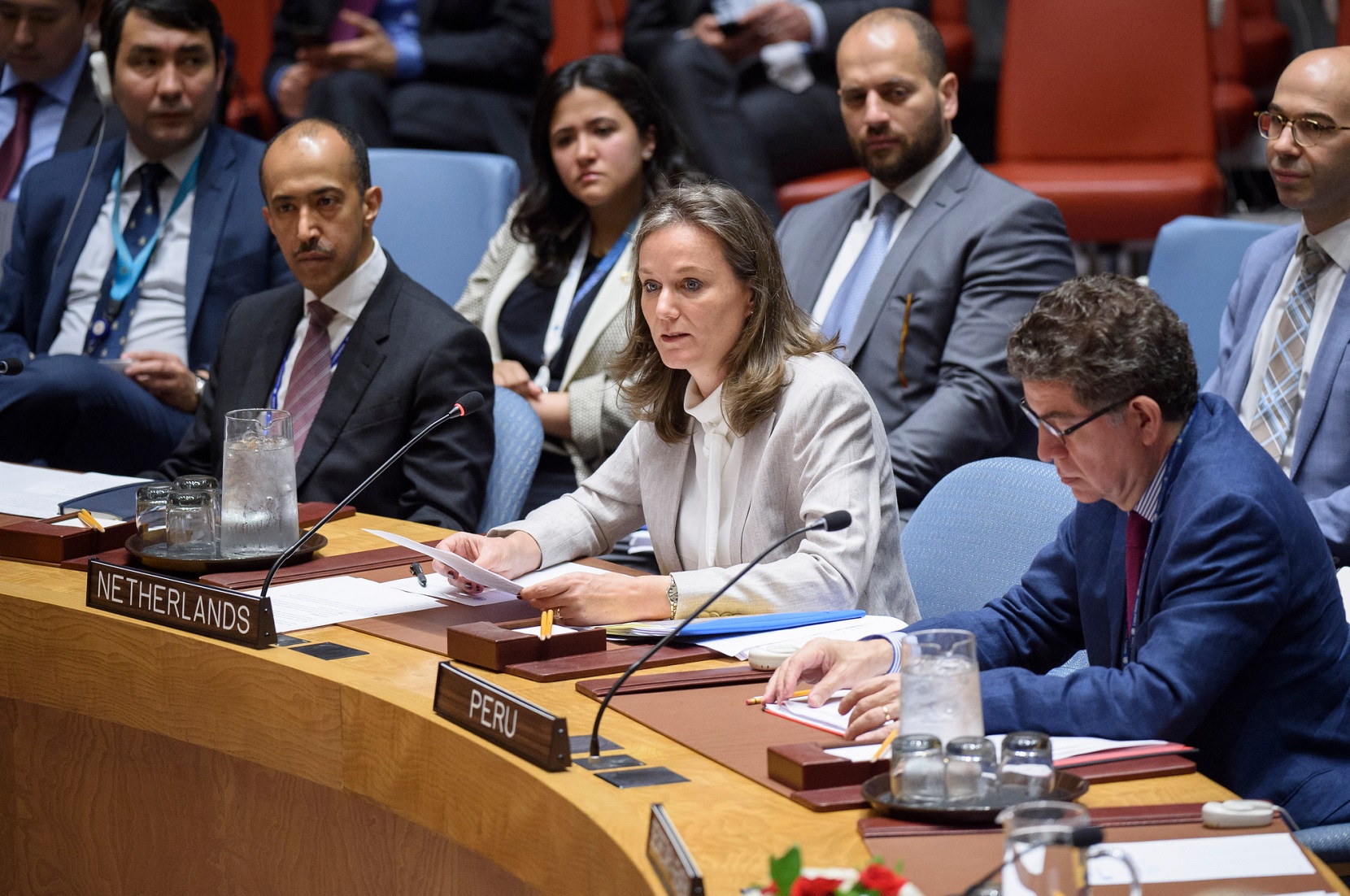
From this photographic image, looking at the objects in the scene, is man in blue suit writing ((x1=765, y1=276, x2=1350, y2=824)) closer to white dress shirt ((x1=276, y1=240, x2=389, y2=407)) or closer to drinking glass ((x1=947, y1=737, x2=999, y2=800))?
drinking glass ((x1=947, y1=737, x2=999, y2=800))

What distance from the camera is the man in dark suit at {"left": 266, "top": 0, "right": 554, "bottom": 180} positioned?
4.86 metres

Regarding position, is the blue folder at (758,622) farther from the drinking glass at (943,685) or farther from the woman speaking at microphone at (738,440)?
the drinking glass at (943,685)

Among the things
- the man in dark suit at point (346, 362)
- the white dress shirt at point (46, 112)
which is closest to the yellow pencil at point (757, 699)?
the man in dark suit at point (346, 362)

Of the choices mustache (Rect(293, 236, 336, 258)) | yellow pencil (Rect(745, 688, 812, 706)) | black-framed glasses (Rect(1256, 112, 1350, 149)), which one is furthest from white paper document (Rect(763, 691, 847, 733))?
black-framed glasses (Rect(1256, 112, 1350, 149))

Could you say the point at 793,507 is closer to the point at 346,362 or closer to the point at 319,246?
the point at 346,362

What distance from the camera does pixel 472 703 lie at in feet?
5.68

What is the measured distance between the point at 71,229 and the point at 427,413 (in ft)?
5.37

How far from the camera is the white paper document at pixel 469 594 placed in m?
2.29

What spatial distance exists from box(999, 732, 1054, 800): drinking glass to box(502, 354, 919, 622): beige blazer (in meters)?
0.76

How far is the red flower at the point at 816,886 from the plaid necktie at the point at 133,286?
3230 millimetres

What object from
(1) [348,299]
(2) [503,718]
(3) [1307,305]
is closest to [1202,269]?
(3) [1307,305]

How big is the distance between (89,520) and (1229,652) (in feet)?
5.96

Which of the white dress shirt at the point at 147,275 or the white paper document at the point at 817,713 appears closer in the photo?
the white paper document at the point at 817,713

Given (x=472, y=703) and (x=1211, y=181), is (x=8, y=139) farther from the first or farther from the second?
(x=472, y=703)
